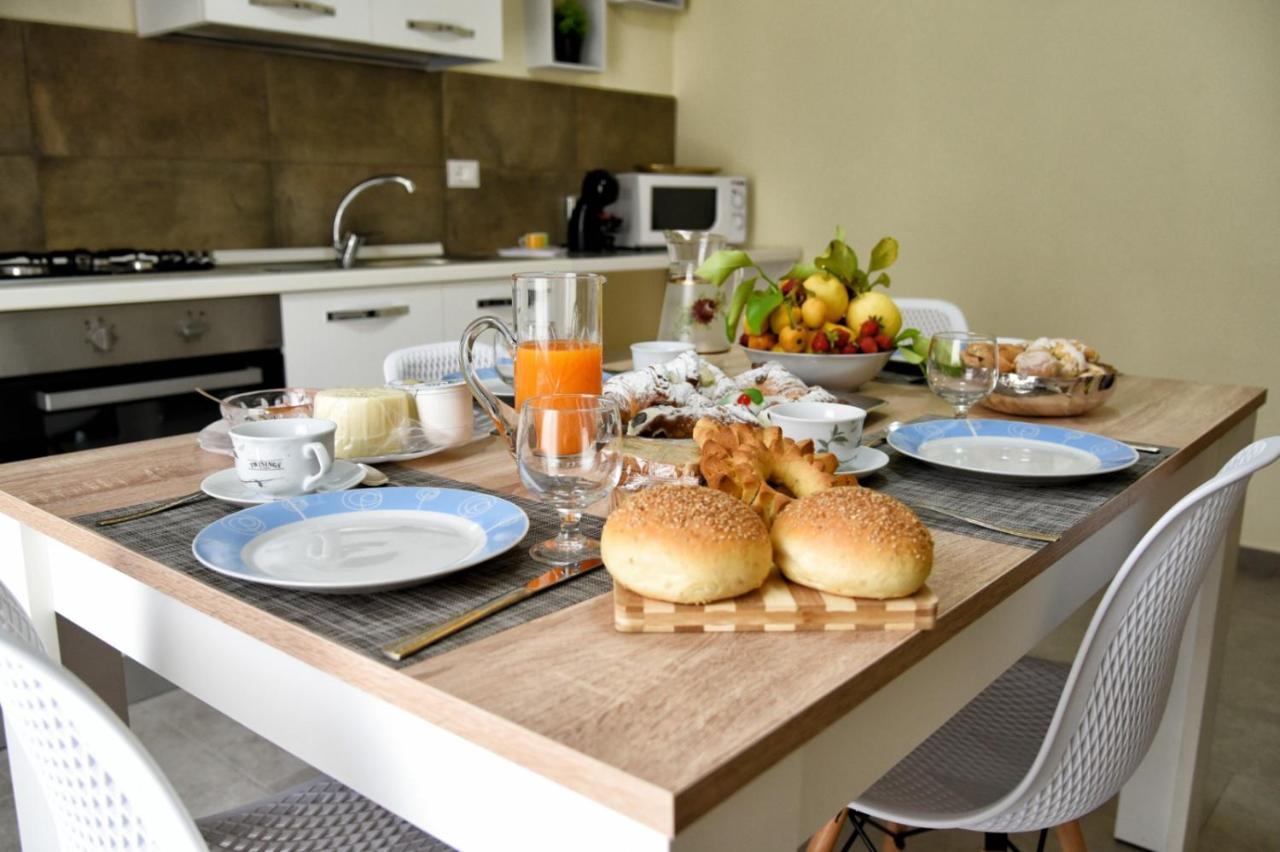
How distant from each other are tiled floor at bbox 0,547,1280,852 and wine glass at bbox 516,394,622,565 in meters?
1.21

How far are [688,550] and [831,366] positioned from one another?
0.96 meters

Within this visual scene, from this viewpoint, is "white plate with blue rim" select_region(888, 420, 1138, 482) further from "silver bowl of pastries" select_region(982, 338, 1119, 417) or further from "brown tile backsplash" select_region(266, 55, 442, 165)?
"brown tile backsplash" select_region(266, 55, 442, 165)

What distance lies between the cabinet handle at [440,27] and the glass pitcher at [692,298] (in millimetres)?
1674

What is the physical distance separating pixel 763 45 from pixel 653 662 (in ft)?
12.5

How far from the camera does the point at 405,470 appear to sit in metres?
1.16

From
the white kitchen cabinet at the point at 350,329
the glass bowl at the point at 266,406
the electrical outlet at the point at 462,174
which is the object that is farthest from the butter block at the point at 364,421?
the electrical outlet at the point at 462,174

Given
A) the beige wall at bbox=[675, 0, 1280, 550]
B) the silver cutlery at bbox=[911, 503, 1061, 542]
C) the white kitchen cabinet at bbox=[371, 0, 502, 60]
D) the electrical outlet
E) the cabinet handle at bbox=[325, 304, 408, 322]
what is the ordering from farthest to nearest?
the electrical outlet → the beige wall at bbox=[675, 0, 1280, 550] → the white kitchen cabinet at bbox=[371, 0, 502, 60] → the cabinet handle at bbox=[325, 304, 408, 322] → the silver cutlery at bbox=[911, 503, 1061, 542]

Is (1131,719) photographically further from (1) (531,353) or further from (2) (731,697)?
(1) (531,353)

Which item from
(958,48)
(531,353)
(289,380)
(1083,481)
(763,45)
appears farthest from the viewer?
(763,45)

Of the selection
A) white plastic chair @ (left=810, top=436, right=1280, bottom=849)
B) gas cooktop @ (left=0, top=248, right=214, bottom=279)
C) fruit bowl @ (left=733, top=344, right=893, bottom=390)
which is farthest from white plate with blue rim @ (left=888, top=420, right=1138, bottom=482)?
gas cooktop @ (left=0, top=248, right=214, bottom=279)

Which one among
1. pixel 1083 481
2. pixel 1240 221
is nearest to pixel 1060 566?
pixel 1083 481

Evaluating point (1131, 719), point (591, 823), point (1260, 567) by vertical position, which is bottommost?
point (1260, 567)

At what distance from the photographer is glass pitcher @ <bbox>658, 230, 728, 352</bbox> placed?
1.74m

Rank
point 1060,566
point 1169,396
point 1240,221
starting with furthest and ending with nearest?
point 1240,221
point 1169,396
point 1060,566
